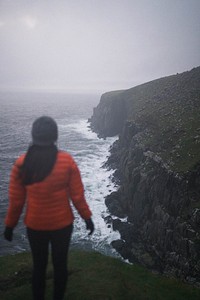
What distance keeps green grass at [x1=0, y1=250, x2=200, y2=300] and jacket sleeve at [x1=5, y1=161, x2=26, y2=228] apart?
4.62 metres

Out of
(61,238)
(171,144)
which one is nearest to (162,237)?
(171,144)

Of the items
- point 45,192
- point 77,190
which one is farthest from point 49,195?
point 77,190

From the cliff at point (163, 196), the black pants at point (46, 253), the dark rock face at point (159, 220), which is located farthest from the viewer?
the cliff at point (163, 196)

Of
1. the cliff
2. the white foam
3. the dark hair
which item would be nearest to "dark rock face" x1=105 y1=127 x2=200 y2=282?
the cliff

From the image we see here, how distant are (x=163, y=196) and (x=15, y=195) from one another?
92.9 feet

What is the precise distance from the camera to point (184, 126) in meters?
45.1

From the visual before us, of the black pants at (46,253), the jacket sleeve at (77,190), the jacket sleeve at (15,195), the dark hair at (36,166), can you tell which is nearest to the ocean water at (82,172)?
the black pants at (46,253)

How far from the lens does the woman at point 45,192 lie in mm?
6023

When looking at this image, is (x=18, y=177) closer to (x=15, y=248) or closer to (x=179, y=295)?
(x=179, y=295)

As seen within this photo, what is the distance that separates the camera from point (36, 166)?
237 inches

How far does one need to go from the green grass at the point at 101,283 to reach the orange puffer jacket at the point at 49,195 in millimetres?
4711

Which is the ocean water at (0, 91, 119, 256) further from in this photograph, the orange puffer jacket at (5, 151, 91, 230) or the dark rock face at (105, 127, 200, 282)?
the orange puffer jacket at (5, 151, 91, 230)

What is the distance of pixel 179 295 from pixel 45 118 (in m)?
8.75

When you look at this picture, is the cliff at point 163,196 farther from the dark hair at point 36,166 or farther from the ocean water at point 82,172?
the dark hair at point 36,166
